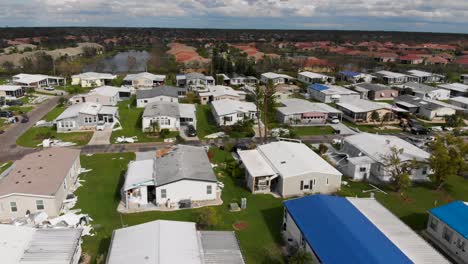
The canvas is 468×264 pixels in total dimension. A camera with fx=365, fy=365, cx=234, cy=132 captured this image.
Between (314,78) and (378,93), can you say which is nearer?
(378,93)

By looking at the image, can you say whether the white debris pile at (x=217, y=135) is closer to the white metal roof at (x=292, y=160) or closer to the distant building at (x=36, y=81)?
the white metal roof at (x=292, y=160)

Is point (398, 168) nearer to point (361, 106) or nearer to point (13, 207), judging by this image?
point (361, 106)

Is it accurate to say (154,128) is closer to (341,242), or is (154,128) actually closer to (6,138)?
(6,138)

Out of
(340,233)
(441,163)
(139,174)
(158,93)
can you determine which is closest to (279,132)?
(441,163)

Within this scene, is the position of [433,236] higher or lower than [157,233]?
lower

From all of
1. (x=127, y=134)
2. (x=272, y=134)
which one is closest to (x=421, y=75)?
(x=272, y=134)

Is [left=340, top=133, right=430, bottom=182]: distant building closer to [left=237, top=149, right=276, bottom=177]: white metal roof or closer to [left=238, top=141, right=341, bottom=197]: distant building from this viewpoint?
[left=238, top=141, right=341, bottom=197]: distant building
